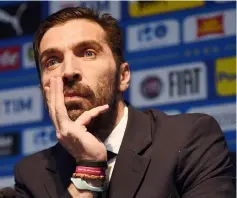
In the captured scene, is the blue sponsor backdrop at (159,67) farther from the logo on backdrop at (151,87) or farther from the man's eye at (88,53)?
the man's eye at (88,53)

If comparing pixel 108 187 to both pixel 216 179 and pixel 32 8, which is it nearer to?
pixel 216 179

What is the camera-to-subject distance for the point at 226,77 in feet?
8.54

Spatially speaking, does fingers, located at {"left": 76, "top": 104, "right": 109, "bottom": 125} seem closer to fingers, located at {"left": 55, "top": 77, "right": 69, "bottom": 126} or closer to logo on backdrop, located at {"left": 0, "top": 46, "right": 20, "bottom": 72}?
fingers, located at {"left": 55, "top": 77, "right": 69, "bottom": 126}

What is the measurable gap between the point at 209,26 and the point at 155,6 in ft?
0.99

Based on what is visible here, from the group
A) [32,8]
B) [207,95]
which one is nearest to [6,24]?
[32,8]

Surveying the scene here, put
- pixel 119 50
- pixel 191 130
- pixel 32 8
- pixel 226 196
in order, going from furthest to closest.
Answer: pixel 32 8
pixel 119 50
pixel 191 130
pixel 226 196

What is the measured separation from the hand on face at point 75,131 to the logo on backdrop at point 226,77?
1.09 metres

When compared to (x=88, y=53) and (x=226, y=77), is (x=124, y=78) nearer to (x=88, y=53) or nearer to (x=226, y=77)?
(x=88, y=53)

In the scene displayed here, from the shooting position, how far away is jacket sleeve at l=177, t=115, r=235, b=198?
5.15ft

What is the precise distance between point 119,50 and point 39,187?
0.54 meters

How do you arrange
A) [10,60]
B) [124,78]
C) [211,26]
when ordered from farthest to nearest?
[10,60], [211,26], [124,78]

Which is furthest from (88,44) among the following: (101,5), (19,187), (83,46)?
(101,5)

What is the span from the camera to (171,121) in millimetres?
1792

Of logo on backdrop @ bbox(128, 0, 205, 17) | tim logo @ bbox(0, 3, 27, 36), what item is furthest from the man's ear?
tim logo @ bbox(0, 3, 27, 36)
